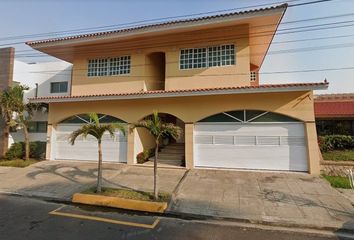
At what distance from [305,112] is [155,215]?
8151mm

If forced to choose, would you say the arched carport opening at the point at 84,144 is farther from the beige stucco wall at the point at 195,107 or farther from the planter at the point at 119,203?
the planter at the point at 119,203

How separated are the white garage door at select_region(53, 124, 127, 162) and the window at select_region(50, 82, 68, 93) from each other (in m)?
4.87

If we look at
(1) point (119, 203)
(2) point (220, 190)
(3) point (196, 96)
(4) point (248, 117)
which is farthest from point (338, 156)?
(1) point (119, 203)

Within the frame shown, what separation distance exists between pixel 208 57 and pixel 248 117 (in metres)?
3.95

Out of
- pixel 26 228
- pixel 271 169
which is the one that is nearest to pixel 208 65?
pixel 271 169

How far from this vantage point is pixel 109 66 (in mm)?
14750

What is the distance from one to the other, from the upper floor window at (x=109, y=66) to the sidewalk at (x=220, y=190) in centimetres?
571

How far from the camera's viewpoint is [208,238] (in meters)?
5.32

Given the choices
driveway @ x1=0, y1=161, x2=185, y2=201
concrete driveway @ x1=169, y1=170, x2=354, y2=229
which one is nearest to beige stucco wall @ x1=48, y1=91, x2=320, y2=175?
driveway @ x1=0, y1=161, x2=185, y2=201

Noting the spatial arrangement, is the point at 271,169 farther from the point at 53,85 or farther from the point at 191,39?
the point at 53,85

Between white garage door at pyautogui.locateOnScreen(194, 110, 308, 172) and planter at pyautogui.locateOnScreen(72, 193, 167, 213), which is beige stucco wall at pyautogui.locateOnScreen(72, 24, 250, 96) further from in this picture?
planter at pyautogui.locateOnScreen(72, 193, 167, 213)

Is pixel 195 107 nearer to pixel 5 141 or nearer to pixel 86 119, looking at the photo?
pixel 86 119

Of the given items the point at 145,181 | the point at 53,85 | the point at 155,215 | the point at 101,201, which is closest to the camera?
the point at 155,215

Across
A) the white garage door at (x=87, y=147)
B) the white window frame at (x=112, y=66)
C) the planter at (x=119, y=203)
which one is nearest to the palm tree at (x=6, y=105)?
the white garage door at (x=87, y=147)
